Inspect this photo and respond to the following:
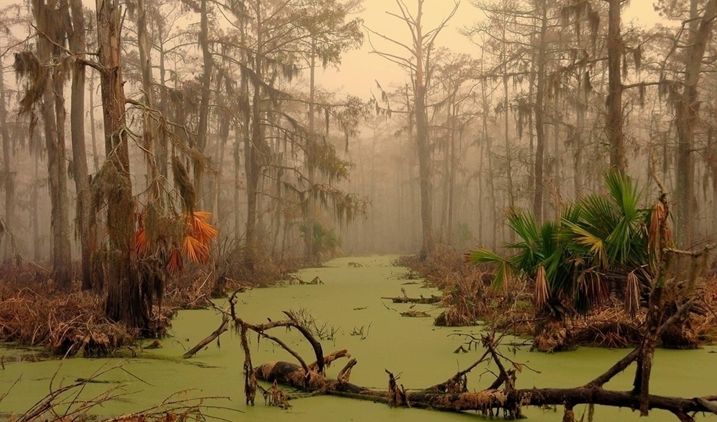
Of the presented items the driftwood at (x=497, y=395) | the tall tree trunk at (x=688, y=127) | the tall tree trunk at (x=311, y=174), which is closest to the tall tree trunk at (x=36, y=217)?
the tall tree trunk at (x=311, y=174)

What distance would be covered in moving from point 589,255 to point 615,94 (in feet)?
19.5

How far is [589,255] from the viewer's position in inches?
229

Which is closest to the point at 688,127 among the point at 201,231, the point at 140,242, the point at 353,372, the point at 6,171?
the point at 201,231

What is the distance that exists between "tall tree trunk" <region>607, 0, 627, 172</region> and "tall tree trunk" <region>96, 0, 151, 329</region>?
8013 millimetres

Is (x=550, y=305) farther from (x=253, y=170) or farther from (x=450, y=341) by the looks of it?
(x=253, y=170)

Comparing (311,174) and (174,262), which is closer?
(174,262)

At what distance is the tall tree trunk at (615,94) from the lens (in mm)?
10359

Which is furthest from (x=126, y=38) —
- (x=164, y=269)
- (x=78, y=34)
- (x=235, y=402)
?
(x=235, y=402)

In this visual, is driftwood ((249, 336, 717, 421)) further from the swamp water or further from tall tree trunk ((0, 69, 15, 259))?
tall tree trunk ((0, 69, 15, 259))

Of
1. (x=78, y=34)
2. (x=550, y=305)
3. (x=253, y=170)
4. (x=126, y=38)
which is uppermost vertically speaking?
(x=126, y=38)

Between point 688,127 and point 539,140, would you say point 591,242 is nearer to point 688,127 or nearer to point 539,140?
point 688,127

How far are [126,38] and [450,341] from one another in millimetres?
16797

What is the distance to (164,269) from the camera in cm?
694

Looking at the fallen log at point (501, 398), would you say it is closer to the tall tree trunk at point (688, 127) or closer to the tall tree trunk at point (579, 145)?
the tall tree trunk at point (579, 145)
